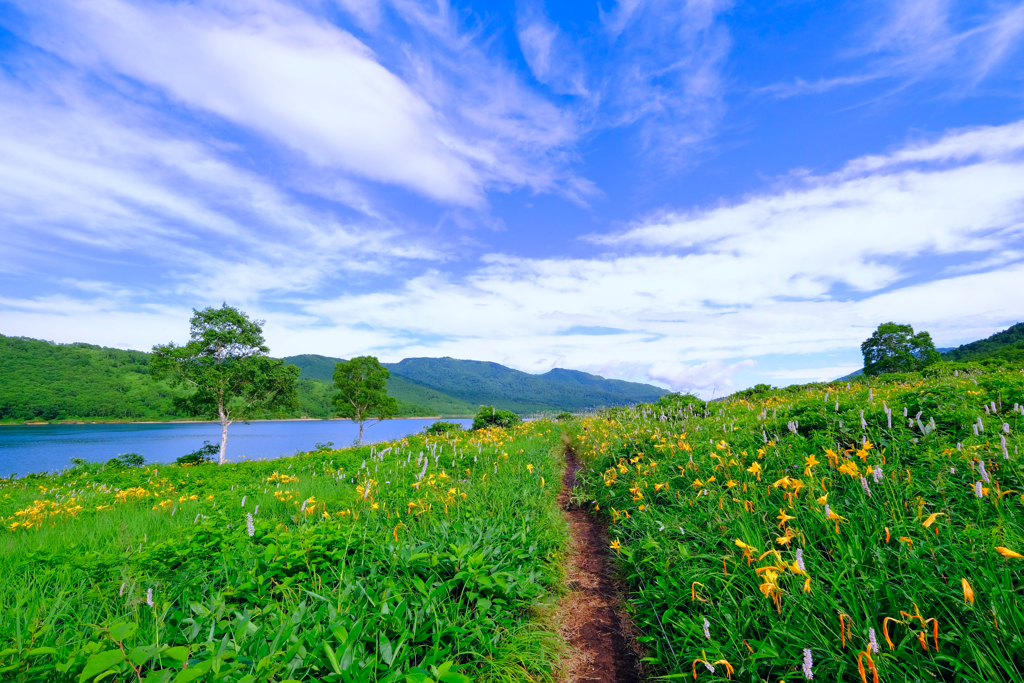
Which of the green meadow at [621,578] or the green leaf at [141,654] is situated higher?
the green leaf at [141,654]

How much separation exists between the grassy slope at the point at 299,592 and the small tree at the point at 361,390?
108ft

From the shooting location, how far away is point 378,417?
3875cm

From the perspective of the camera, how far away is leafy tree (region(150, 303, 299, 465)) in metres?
25.8

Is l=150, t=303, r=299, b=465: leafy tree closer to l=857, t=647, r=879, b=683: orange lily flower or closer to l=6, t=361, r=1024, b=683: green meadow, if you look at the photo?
l=6, t=361, r=1024, b=683: green meadow

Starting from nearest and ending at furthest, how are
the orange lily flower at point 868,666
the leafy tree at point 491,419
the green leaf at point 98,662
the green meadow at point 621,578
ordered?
the green leaf at point 98,662
the orange lily flower at point 868,666
the green meadow at point 621,578
the leafy tree at point 491,419

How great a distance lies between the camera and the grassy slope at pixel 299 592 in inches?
83.0

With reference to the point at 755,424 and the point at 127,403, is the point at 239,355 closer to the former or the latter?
the point at 755,424

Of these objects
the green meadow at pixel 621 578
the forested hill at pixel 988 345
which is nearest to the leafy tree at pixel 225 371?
the green meadow at pixel 621 578

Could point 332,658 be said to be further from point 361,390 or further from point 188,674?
point 361,390

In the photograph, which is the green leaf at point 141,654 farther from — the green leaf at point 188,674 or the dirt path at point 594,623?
the dirt path at point 594,623

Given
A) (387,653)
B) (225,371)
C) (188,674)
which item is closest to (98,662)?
(188,674)

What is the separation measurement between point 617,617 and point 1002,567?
2777 mm

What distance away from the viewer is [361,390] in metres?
Result: 37.4

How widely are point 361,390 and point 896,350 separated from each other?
163ft
